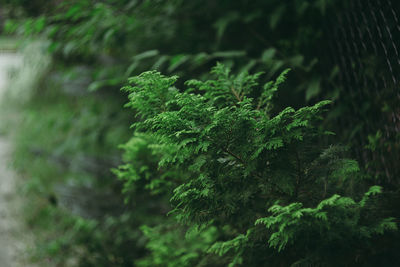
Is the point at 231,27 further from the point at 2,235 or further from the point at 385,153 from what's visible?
the point at 2,235

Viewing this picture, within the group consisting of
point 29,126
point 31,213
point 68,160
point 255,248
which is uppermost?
point 255,248

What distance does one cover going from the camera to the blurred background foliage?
1.68 meters

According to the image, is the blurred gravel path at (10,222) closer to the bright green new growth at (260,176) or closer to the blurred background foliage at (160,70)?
the blurred background foliage at (160,70)

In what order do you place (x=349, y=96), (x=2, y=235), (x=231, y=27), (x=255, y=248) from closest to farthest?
(x=255, y=248) → (x=349, y=96) → (x=231, y=27) → (x=2, y=235)

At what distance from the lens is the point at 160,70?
100 inches

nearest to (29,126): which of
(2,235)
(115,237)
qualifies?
(2,235)

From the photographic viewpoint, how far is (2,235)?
3.60 meters

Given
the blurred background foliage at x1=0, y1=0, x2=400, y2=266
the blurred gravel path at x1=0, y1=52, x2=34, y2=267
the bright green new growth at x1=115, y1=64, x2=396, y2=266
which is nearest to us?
the bright green new growth at x1=115, y1=64, x2=396, y2=266

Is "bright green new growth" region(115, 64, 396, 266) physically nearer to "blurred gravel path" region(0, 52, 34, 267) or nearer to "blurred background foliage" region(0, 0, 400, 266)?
"blurred background foliage" region(0, 0, 400, 266)

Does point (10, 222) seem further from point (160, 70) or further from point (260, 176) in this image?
point (260, 176)

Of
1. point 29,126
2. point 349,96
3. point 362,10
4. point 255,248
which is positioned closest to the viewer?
point 255,248

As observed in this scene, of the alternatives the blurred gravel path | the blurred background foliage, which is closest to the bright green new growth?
the blurred background foliage

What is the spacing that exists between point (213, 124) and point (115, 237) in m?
1.99

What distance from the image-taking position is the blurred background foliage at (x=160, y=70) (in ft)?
5.50
